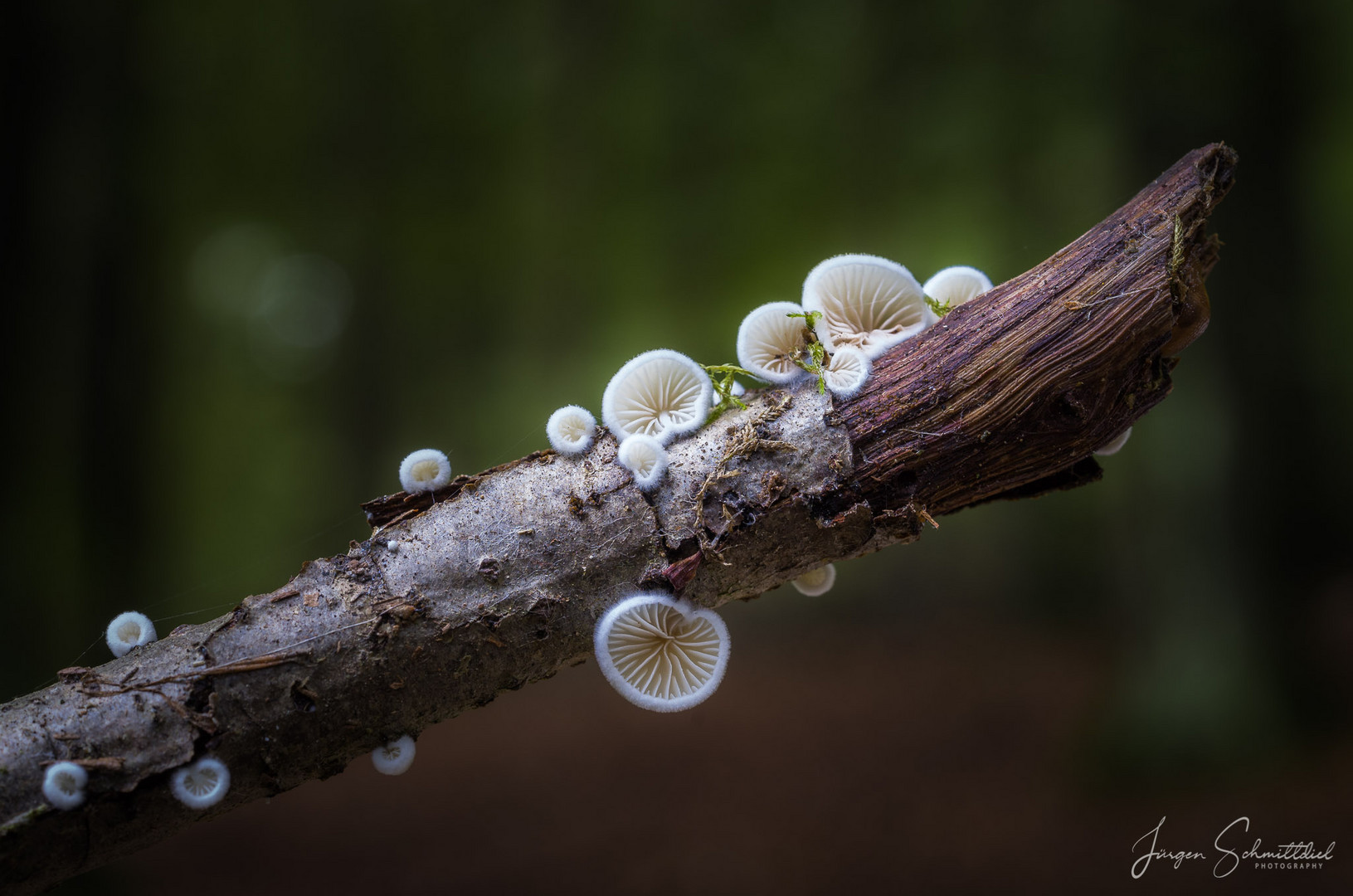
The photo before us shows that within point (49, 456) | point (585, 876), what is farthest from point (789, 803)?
point (49, 456)

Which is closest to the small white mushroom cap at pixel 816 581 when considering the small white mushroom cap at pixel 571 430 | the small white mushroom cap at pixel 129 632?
the small white mushroom cap at pixel 571 430

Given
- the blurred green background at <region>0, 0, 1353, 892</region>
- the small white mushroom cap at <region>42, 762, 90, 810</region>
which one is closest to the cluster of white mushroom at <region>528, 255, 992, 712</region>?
the small white mushroom cap at <region>42, 762, 90, 810</region>

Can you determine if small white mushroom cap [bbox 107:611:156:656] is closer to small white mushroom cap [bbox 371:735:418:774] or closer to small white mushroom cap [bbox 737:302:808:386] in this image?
small white mushroom cap [bbox 371:735:418:774]

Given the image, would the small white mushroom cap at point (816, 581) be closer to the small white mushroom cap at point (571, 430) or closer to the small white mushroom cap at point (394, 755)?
the small white mushroom cap at point (571, 430)

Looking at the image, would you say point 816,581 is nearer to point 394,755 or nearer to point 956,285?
point 956,285

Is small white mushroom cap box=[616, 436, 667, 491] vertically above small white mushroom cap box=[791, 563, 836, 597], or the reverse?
small white mushroom cap box=[616, 436, 667, 491]
